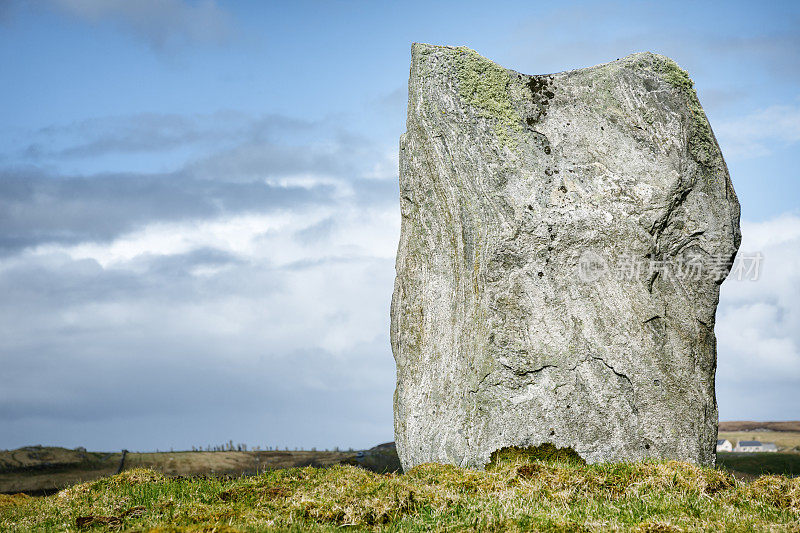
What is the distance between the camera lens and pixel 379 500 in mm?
8852

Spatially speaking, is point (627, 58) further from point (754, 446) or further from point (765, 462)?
point (754, 446)

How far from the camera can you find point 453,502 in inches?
359

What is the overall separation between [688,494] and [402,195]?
7.93 m

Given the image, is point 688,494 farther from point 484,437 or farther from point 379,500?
→ point 379,500

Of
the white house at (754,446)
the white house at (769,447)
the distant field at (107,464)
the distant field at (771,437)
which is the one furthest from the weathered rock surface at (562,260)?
the distant field at (771,437)

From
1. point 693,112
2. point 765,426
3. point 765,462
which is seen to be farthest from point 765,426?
point 693,112

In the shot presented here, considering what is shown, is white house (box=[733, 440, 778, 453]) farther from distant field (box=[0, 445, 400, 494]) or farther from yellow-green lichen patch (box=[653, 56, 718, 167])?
yellow-green lichen patch (box=[653, 56, 718, 167])

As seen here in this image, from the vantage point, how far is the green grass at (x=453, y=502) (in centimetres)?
845

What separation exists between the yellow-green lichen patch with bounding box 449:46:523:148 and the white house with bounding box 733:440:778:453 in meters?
25.2

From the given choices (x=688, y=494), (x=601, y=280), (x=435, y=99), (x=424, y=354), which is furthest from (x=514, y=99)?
(x=688, y=494)

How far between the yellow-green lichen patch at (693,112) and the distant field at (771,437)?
22422 mm

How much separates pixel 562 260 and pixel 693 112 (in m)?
4.36

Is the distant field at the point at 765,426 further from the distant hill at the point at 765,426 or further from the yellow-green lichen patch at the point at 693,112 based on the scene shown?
the yellow-green lichen patch at the point at 693,112

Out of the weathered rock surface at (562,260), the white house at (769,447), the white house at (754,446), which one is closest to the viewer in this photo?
the weathered rock surface at (562,260)
